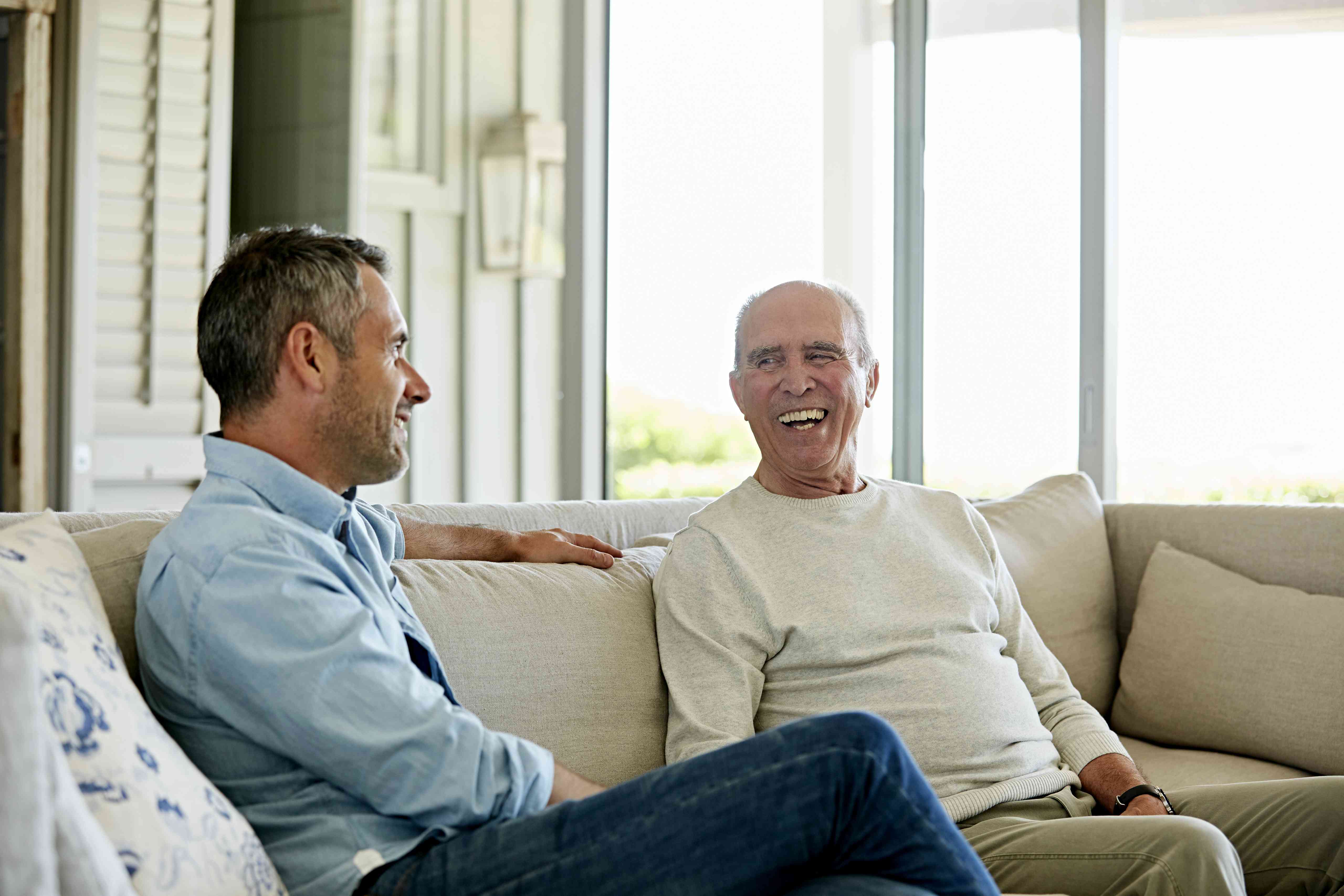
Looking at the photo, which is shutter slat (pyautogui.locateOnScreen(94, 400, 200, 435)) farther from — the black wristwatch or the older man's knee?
the older man's knee

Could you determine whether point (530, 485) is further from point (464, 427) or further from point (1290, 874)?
point (1290, 874)

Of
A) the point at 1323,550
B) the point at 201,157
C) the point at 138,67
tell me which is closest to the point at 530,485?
the point at 201,157

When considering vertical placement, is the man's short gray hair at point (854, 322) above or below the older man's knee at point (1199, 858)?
above

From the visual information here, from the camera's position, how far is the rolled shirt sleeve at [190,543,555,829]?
45.1 inches

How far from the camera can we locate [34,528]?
1.27m

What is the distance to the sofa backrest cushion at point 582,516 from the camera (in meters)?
1.91

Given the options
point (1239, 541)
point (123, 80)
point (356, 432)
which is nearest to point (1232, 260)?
point (1239, 541)

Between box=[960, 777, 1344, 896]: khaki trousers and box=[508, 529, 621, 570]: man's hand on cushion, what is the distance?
2.02 ft

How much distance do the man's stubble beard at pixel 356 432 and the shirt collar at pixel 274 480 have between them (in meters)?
0.06

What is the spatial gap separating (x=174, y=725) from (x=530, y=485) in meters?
2.86

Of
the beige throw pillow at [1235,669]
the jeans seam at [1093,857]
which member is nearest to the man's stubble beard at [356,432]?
the jeans seam at [1093,857]

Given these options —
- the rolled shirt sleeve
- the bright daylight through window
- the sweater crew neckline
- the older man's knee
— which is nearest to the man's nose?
the rolled shirt sleeve

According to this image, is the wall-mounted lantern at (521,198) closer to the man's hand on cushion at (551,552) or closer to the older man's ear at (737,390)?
the older man's ear at (737,390)

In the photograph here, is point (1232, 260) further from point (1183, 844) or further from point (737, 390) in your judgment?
point (1183, 844)
